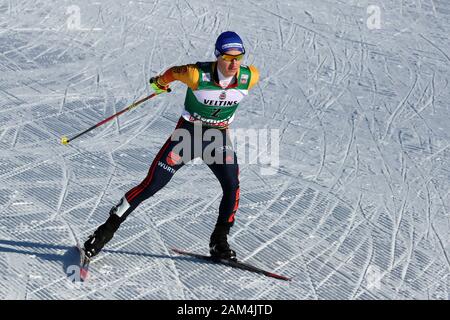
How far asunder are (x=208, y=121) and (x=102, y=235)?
1220mm

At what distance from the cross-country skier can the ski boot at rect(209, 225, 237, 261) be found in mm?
92

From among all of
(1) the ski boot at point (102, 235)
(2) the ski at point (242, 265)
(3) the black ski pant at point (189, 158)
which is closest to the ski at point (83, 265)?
(1) the ski boot at point (102, 235)

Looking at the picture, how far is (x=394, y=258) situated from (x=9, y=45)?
21.3ft

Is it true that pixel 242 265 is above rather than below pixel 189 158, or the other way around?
below

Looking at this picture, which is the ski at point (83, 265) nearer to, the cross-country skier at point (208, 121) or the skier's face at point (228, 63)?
the cross-country skier at point (208, 121)

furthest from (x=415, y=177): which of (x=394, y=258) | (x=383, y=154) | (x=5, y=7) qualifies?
(x=5, y=7)

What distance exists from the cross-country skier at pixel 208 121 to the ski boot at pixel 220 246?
92 mm

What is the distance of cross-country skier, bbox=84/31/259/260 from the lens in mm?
6680

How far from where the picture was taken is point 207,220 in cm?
795

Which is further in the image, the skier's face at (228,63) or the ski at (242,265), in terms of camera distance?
the ski at (242,265)

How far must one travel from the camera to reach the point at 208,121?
22.7 ft

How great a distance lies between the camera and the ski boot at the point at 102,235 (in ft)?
22.9

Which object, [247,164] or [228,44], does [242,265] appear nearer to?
[228,44]

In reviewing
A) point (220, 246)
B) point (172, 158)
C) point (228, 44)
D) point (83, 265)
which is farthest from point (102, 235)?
point (228, 44)
